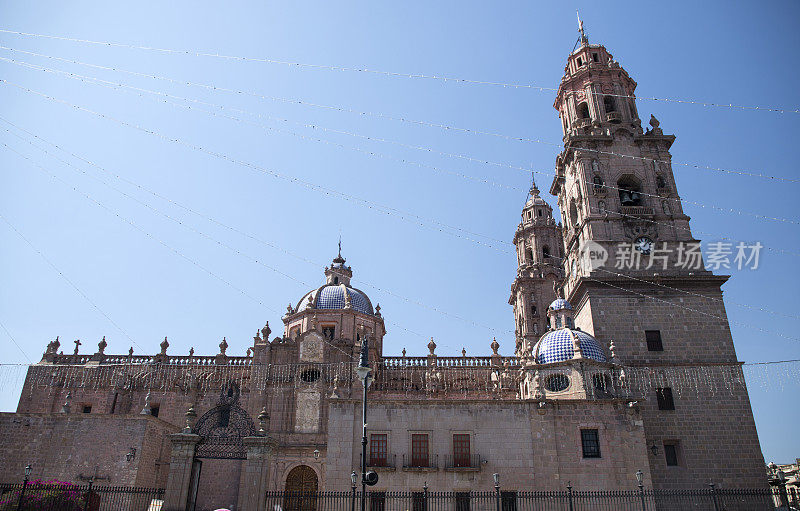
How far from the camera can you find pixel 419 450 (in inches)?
990

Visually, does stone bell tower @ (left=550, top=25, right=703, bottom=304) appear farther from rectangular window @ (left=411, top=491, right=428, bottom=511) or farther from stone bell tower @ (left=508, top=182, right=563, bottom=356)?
rectangular window @ (left=411, top=491, right=428, bottom=511)

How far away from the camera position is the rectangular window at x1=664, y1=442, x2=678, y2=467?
27625 mm

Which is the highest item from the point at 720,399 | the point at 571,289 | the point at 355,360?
the point at 571,289

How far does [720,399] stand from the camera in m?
28.8

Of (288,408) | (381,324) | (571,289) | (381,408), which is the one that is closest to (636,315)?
(571,289)

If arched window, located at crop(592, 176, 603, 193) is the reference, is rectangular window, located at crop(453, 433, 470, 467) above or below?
below

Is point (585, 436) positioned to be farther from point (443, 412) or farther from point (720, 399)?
point (720, 399)

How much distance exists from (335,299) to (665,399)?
74.4 feet

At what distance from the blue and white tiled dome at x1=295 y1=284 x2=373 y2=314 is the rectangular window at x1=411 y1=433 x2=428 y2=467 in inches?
659

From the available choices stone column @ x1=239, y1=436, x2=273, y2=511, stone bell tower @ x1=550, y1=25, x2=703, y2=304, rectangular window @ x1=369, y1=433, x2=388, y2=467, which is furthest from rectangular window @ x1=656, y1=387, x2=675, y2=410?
stone column @ x1=239, y1=436, x2=273, y2=511

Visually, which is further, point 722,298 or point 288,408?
point 288,408

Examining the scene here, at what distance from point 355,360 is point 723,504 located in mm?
21276

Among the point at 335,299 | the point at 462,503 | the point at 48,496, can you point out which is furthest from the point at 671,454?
the point at 48,496

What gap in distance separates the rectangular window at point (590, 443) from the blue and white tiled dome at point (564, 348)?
3697 mm
